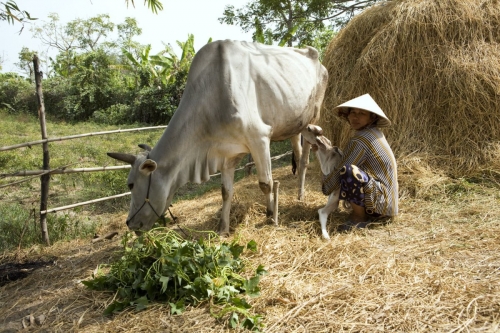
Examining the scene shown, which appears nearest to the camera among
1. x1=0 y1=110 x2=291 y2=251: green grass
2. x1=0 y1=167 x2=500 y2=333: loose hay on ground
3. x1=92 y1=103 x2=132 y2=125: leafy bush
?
x1=0 y1=167 x2=500 y2=333: loose hay on ground

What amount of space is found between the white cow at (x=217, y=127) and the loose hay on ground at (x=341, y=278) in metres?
0.55

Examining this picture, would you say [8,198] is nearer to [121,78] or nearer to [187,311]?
[187,311]

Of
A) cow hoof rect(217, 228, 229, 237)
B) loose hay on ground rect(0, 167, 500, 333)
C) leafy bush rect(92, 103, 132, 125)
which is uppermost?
leafy bush rect(92, 103, 132, 125)

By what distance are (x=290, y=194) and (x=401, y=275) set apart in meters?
2.86

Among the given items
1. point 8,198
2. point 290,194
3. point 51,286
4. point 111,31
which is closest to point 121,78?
point 111,31

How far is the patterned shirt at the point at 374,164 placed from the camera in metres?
4.07

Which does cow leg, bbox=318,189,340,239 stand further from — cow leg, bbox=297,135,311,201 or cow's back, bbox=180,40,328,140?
cow leg, bbox=297,135,311,201

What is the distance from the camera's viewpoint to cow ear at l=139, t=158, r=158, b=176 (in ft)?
11.6

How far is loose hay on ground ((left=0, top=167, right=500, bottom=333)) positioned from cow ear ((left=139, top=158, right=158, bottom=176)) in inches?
23.7

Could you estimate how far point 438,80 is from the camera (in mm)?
6148

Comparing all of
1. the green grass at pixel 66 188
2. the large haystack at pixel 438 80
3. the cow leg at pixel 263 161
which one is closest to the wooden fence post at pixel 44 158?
the green grass at pixel 66 188

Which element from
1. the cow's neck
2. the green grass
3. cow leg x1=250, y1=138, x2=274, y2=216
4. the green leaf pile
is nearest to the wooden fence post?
the green grass

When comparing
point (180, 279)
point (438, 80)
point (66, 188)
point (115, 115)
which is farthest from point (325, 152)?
point (115, 115)

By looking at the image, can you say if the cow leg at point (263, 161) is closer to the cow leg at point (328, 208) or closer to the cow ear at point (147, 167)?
the cow leg at point (328, 208)
